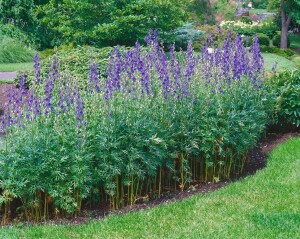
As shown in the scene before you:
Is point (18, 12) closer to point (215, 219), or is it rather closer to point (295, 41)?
point (295, 41)

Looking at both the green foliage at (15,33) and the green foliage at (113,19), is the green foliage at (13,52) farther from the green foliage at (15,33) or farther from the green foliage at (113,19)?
the green foliage at (113,19)

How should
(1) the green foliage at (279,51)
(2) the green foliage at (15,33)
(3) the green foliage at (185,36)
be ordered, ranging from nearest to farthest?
(3) the green foliage at (185,36)
(2) the green foliage at (15,33)
(1) the green foliage at (279,51)

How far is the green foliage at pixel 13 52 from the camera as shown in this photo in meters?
19.1

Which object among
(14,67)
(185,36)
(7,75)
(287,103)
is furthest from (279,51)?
(287,103)

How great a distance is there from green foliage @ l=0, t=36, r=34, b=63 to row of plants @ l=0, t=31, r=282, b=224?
12.9m

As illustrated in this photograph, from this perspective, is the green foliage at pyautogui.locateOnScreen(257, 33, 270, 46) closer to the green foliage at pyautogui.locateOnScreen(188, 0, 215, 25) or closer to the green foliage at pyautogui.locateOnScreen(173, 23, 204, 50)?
the green foliage at pyautogui.locateOnScreen(188, 0, 215, 25)

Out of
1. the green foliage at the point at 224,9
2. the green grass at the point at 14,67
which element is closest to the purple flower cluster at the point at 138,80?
the green grass at the point at 14,67

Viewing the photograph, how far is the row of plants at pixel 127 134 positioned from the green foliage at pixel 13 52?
1293 cm

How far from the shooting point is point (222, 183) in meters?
6.48

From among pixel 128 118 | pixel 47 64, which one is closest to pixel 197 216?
pixel 128 118

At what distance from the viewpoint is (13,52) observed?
19.3 meters

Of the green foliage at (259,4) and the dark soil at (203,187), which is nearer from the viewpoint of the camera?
the dark soil at (203,187)

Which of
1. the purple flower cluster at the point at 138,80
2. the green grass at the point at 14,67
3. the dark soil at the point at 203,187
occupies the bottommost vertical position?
the green grass at the point at 14,67

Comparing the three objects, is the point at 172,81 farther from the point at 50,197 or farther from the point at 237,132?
the point at 50,197
